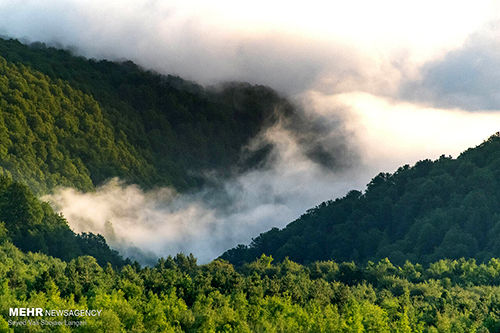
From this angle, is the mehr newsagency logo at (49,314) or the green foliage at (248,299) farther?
the green foliage at (248,299)

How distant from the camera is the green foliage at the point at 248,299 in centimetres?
12350

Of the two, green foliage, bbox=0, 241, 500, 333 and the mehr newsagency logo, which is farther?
green foliage, bbox=0, 241, 500, 333

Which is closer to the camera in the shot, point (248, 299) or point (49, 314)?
point (49, 314)

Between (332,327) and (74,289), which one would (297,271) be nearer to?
(74,289)

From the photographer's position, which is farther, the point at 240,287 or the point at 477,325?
the point at 240,287

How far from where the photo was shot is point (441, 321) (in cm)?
13712

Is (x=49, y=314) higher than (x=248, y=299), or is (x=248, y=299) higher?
(x=248, y=299)

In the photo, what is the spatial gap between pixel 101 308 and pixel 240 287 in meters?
32.9

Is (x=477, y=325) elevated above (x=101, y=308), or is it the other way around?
(x=101, y=308)

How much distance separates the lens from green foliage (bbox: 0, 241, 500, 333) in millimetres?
123500

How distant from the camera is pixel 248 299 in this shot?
14762 centimetres

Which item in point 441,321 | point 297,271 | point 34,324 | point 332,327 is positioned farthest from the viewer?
point 297,271

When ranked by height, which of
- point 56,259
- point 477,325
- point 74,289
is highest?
point 56,259

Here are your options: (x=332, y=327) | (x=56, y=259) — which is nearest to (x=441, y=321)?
(x=332, y=327)
